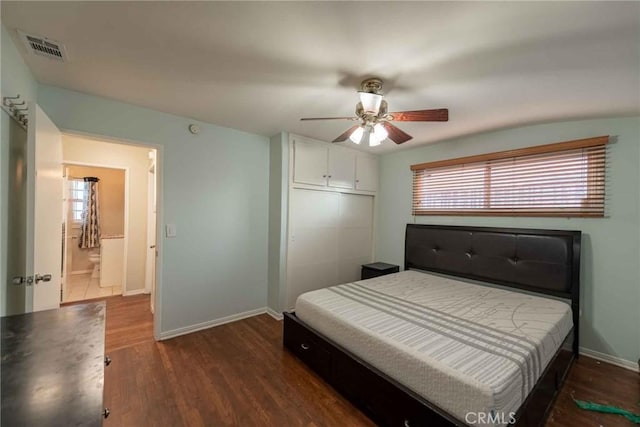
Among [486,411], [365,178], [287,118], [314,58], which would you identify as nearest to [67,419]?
[486,411]

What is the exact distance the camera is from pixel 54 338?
115 centimetres

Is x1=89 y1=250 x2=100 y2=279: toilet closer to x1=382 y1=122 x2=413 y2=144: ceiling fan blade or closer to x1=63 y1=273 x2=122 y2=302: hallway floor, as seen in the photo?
x1=63 y1=273 x2=122 y2=302: hallway floor

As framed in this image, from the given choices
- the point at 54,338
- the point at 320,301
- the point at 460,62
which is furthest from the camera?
the point at 320,301

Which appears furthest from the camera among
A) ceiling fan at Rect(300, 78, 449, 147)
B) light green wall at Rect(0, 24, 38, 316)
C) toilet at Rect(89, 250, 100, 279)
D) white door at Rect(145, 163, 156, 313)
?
toilet at Rect(89, 250, 100, 279)

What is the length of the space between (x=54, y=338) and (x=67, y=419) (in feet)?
2.21

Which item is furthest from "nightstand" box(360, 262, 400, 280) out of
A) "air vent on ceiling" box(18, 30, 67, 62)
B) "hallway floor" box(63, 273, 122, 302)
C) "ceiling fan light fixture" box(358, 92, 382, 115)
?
"hallway floor" box(63, 273, 122, 302)

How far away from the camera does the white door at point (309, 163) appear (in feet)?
10.8

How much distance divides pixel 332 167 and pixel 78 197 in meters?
5.25

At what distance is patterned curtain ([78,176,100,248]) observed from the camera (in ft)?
17.1

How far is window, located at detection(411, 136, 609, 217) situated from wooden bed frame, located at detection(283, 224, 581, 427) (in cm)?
27

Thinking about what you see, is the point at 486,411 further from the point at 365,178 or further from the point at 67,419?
the point at 365,178

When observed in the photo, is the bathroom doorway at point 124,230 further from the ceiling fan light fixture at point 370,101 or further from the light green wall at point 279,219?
the ceiling fan light fixture at point 370,101

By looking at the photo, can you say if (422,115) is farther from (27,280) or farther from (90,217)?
(90,217)

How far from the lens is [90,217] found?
525cm
